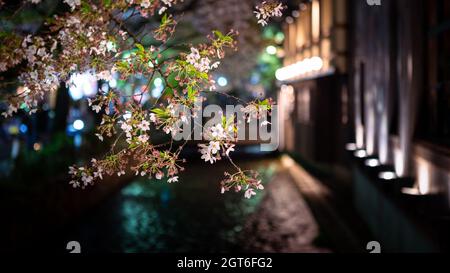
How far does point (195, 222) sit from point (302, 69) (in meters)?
17.4

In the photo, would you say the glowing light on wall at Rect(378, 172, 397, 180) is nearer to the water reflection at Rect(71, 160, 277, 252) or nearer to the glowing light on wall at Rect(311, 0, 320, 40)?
the water reflection at Rect(71, 160, 277, 252)

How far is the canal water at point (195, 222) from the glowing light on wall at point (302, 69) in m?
6.94

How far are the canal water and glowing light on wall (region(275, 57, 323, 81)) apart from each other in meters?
6.94

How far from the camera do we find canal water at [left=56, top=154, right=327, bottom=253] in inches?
517

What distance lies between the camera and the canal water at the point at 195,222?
13.1m

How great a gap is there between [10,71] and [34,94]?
1964mm

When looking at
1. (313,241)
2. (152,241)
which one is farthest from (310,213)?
(152,241)

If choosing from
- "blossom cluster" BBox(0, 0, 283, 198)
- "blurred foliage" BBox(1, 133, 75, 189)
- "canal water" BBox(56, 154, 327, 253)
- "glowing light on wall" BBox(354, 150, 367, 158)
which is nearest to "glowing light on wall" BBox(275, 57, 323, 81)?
"canal water" BBox(56, 154, 327, 253)

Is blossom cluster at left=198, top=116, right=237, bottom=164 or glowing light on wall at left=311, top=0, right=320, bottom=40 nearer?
blossom cluster at left=198, top=116, right=237, bottom=164

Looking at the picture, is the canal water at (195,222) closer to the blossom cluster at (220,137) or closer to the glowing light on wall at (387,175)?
the glowing light on wall at (387,175)

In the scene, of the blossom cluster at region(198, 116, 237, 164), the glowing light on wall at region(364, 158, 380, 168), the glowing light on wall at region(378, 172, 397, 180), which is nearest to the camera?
the blossom cluster at region(198, 116, 237, 164)

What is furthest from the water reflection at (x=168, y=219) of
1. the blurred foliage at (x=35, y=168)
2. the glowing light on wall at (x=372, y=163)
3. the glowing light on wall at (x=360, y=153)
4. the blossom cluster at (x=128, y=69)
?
the blossom cluster at (x=128, y=69)

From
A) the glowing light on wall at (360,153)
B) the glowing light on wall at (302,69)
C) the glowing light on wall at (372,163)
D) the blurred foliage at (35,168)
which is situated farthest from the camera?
the glowing light on wall at (302,69)
